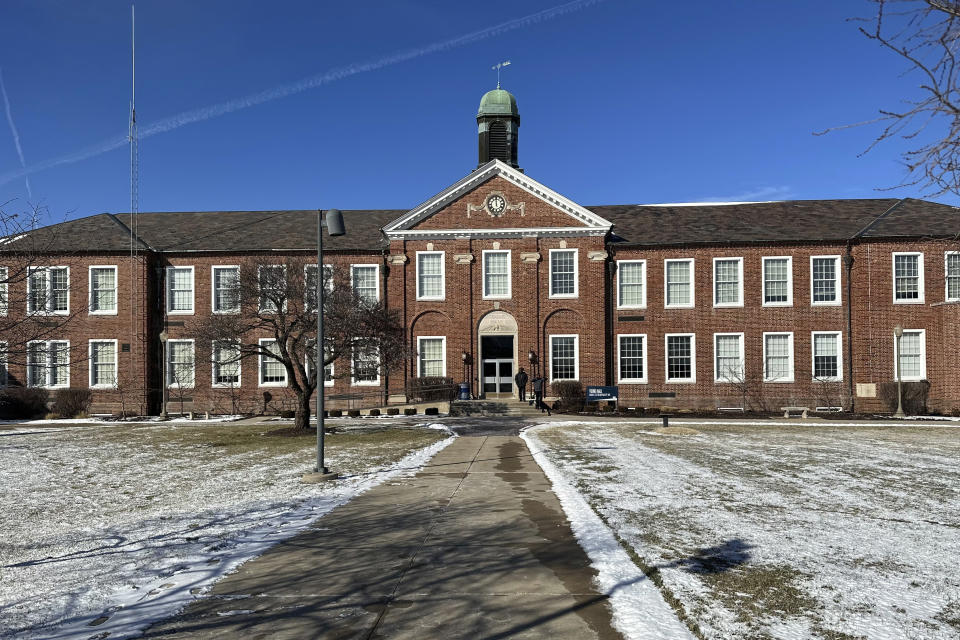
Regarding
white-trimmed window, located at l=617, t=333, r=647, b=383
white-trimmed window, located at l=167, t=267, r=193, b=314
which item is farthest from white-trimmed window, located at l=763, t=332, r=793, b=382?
white-trimmed window, located at l=167, t=267, r=193, b=314

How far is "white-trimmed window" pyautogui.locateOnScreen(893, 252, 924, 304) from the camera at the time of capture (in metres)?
33.4

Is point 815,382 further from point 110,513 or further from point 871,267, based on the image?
point 110,513

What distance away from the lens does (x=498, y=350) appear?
1379 inches

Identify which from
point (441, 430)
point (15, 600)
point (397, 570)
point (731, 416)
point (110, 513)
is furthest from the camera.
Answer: point (731, 416)

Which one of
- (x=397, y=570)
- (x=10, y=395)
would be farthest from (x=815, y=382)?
(x=10, y=395)

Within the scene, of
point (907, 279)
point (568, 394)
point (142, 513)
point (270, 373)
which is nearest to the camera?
point (142, 513)

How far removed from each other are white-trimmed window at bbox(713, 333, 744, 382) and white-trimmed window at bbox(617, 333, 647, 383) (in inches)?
144

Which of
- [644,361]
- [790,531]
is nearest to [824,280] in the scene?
[644,361]

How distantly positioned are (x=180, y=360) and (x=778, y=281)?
32353 mm

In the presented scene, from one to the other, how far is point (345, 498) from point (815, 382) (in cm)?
3015

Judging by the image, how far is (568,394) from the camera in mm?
32531

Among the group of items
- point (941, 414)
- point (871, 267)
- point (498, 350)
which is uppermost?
point (871, 267)

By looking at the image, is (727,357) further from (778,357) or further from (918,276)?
(918,276)

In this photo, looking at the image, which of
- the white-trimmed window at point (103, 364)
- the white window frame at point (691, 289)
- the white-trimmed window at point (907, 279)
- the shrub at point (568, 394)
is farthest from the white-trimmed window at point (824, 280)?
the white-trimmed window at point (103, 364)
